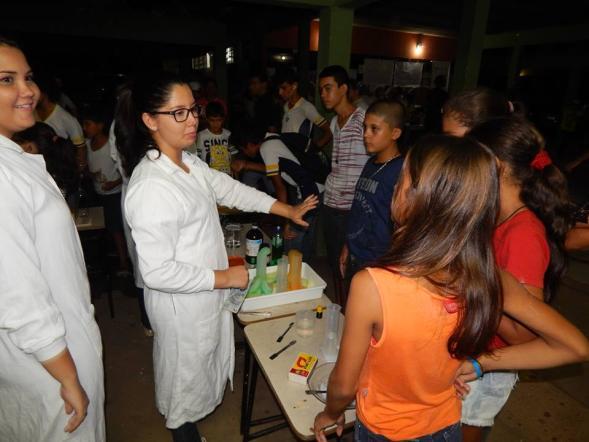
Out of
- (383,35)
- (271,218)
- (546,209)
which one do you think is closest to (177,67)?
(383,35)

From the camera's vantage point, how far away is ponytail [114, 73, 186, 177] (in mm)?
1499

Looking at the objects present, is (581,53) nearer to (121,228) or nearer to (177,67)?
(177,67)

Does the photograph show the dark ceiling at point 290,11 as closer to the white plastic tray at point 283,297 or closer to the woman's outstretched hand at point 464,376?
the white plastic tray at point 283,297

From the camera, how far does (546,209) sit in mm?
1398

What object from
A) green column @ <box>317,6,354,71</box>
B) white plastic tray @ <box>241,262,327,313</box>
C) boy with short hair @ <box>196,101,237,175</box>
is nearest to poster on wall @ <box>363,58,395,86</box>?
green column @ <box>317,6,354,71</box>

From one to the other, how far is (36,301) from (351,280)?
962 millimetres

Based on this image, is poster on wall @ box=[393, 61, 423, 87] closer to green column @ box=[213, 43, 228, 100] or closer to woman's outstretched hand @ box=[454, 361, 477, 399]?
green column @ box=[213, 43, 228, 100]

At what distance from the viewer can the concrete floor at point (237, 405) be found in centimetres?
238

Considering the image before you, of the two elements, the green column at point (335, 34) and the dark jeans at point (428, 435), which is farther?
the green column at point (335, 34)

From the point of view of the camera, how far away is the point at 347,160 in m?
3.15

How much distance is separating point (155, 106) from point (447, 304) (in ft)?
4.35

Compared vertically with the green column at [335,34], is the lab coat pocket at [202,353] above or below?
below

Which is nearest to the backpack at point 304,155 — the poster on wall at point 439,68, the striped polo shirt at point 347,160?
the striped polo shirt at point 347,160

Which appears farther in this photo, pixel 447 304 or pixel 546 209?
pixel 546 209
